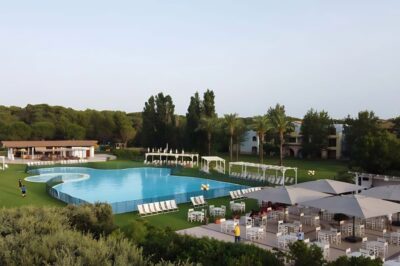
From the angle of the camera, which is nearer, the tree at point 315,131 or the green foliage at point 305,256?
the green foliage at point 305,256

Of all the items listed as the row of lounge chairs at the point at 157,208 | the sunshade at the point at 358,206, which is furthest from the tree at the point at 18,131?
the sunshade at the point at 358,206

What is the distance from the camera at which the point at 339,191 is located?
1983cm

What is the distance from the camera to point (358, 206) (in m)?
15.3

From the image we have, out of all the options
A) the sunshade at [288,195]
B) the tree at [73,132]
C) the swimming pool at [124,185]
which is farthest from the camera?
the tree at [73,132]

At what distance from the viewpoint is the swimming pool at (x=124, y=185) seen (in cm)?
2655

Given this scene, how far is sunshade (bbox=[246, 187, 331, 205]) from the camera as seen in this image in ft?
58.6

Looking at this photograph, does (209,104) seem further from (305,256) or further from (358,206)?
(305,256)

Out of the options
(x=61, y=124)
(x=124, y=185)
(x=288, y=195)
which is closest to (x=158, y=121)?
(x=61, y=124)

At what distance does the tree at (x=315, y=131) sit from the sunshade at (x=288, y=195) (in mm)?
42586

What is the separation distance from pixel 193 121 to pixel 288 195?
41933mm

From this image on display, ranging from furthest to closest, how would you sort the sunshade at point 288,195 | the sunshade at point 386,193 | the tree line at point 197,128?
the tree line at point 197,128
the sunshade at point 386,193
the sunshade at point 288,195

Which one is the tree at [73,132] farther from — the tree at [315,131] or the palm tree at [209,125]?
the tree at [315,131]

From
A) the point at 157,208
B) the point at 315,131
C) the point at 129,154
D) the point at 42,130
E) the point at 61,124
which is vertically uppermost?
the point at 61,124

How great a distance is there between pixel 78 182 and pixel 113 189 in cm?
504
